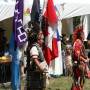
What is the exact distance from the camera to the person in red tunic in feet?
34.0

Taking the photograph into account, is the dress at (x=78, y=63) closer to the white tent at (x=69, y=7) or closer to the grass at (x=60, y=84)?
the grass at (x=60, y=84)

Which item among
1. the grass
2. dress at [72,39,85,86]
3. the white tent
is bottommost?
the grass

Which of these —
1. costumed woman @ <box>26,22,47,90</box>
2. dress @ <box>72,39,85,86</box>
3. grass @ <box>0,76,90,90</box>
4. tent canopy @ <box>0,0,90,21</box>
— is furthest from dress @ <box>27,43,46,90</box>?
tent canopy @ <box>0,0,90,21</box>

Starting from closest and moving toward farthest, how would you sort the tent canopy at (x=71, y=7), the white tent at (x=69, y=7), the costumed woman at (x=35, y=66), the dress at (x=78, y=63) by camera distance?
the costumed woman at (x=35, y=66)
the dress at (x=78, y=63)
the white tent at (x=69, y=7)
the tent canopy at (x=71, y=7)

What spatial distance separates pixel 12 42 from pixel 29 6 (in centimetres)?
382

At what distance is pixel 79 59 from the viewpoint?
10.4m

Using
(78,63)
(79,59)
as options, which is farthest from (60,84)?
(79,59)

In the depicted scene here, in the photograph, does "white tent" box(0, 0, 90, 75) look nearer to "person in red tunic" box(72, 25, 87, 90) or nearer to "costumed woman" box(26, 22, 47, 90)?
"person in red tunic" box(72, 25, 87, 90)

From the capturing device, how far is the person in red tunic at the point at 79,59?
34.0 feet

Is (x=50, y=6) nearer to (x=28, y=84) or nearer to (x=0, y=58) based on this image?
(x=0, y=58)

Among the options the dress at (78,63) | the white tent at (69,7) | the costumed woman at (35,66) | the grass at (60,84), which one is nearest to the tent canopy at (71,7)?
the white tent at (69,7)

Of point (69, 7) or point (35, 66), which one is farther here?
point (69, 7)

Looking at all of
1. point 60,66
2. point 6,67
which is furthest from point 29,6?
point 60,66

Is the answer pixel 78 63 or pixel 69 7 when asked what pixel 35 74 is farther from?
pixel 69 7
